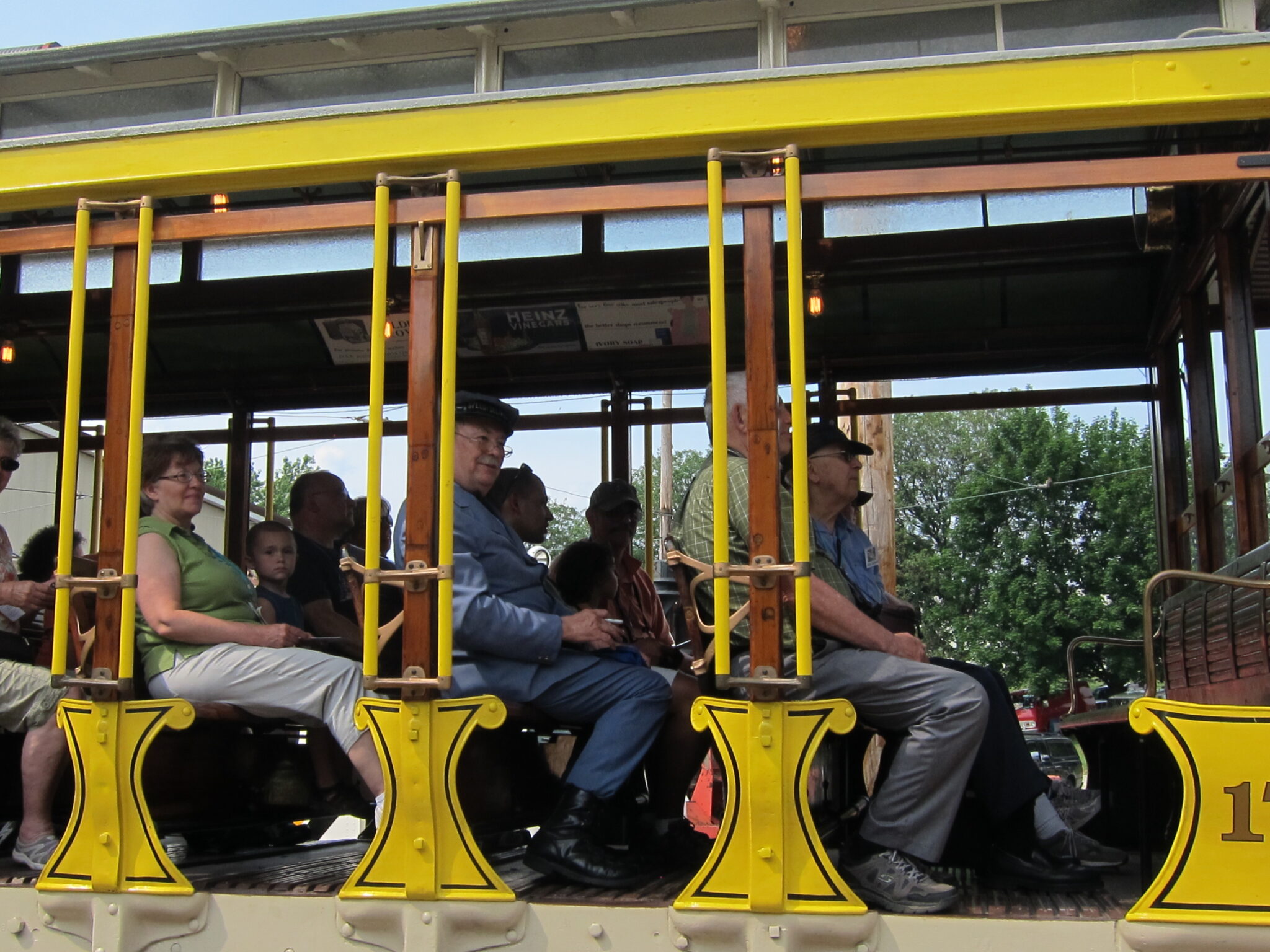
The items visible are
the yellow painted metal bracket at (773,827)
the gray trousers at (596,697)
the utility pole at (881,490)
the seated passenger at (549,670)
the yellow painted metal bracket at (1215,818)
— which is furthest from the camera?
the utility pole at (881,490)

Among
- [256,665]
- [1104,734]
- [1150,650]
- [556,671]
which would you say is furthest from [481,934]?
[1104,734]

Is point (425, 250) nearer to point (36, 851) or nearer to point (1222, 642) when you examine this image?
point (36, 851)

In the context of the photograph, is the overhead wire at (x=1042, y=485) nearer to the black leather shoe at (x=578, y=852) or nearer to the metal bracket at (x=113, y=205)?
the black leather shoe at (x=578, y=852)

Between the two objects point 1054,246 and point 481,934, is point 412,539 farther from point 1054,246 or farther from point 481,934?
point 1054,246

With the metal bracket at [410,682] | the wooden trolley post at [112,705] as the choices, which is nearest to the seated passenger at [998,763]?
the metal bracket at [410,682]

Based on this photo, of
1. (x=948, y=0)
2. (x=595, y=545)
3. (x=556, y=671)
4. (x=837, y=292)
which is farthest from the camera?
(x=837, y=292)

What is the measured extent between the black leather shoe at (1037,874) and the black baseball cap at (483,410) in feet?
5.58

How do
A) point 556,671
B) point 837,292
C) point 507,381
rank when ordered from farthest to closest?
point 507,381
point 837,292
point 556,671

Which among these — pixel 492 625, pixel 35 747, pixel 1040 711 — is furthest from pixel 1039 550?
pixel 35 747

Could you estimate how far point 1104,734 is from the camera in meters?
4.04

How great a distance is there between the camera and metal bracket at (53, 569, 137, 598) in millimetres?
2742

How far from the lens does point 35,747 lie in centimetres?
315

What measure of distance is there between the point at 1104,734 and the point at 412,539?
253cm

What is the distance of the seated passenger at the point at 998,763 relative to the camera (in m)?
3.08
